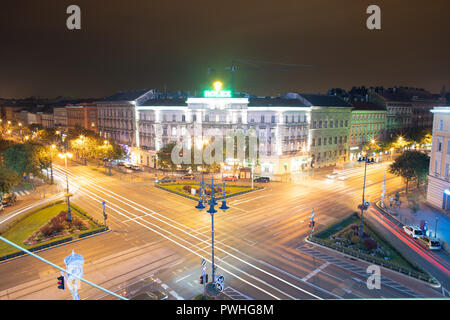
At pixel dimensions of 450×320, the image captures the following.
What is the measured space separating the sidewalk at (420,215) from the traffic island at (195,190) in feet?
70.6

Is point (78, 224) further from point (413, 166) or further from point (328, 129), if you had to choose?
point (328, 129)

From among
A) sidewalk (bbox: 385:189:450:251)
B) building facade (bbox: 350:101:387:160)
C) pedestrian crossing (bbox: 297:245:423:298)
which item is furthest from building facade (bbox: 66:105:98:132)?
pedestrian crossing (bbox: 297:245:423:298)

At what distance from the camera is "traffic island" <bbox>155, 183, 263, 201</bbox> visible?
1959 inches

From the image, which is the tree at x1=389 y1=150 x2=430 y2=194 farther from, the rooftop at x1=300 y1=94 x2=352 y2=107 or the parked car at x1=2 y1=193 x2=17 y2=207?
the parked car at x1=2 y1=193 x2=17 y2=207

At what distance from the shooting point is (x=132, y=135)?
82812 millimetres

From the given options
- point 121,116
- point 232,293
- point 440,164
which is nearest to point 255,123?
point 440,164

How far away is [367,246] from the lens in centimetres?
3061

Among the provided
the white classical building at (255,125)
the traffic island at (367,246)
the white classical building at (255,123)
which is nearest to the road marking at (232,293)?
the traffic island at (367,246)

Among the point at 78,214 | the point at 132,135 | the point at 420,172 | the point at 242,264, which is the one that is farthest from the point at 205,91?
the point at 242,264

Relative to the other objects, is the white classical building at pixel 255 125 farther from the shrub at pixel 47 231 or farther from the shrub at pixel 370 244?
the shrub at pixel 47 231

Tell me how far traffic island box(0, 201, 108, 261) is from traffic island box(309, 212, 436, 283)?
24.4 meters

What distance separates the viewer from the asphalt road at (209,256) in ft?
78.3

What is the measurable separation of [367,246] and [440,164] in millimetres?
22087

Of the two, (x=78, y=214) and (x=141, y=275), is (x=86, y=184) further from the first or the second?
(x=141, y=275)
